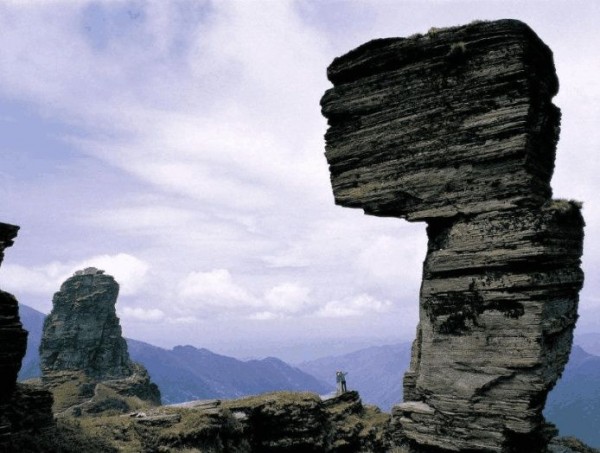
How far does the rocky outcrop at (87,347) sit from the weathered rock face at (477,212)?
81881 mm

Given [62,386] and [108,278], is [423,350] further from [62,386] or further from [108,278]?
[108,278]

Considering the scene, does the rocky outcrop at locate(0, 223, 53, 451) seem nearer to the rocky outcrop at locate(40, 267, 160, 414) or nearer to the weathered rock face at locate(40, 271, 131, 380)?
the rocky outcrop at locate(40, 267, 160, 414)

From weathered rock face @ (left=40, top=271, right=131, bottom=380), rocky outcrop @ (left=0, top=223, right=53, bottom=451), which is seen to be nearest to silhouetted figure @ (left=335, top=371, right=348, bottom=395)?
rocky outcrop @ (left=0, top=223, right=53, bottom=451)

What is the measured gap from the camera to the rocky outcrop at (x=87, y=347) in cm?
9312

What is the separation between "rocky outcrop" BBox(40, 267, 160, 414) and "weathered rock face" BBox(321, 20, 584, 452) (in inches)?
3224

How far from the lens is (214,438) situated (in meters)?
24.9

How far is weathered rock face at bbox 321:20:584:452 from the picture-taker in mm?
18656

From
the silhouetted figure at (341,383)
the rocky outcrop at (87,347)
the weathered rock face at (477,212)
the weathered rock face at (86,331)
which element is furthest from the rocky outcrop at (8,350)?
the weathered rock face at (86,331)

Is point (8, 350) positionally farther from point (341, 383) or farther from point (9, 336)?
point (341, 383)

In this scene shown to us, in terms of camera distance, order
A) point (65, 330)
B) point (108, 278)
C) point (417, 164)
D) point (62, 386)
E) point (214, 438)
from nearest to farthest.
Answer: point (417, 164) < point (214, 438) < point (62, 386) < point (65, 330) < point (108, 278)

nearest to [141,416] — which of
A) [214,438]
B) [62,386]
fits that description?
[214,438]

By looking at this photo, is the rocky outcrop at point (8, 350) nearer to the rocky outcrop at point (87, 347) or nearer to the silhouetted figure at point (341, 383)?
the silhouetted figure at point (341, 383)

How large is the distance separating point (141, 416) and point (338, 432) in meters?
12.3

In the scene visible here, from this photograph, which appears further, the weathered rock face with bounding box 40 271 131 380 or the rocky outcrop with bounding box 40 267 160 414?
the weathered rock face with bounding box 40 271 131 380
